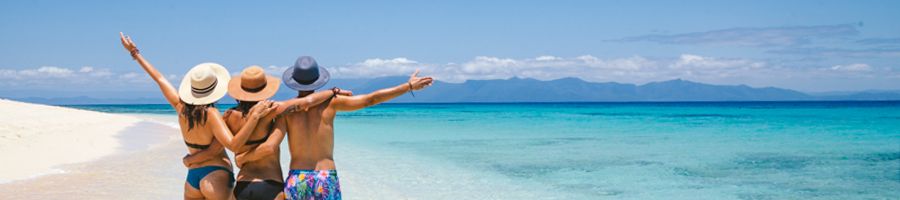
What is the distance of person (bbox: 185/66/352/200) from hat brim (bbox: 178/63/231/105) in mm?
96

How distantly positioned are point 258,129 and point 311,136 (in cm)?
25

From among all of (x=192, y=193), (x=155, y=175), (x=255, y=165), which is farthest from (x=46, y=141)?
(x=255, y=165)

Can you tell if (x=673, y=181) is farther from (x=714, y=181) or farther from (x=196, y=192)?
(x=196, y=192)

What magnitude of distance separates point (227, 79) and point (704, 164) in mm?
10329

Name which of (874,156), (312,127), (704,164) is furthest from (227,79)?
(874,156)

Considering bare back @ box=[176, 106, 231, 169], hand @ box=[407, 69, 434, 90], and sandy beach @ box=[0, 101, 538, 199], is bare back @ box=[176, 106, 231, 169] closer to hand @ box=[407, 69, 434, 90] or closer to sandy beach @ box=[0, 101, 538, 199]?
hand @ box=[407, 69, 434, 90]

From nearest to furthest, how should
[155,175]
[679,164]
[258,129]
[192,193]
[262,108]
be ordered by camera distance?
[262,108]
[258,129]
[192,193]
[155,175]
[679,164]

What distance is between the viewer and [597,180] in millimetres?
10273

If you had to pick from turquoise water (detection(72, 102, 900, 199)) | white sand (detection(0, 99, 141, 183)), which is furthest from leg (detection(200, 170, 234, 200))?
white sand (detection(0, 99, 141, 183))

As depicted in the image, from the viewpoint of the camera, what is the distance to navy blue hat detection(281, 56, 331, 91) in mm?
3723

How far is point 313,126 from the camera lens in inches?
150

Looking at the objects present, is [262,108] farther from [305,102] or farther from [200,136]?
[200,136]

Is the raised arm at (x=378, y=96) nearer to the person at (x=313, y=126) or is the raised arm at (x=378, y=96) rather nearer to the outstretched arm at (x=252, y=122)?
the person at (x=313, y=126)

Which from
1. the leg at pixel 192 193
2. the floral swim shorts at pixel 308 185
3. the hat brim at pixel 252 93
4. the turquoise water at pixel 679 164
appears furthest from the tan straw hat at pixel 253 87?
the turquoise water at pixel 679 164
